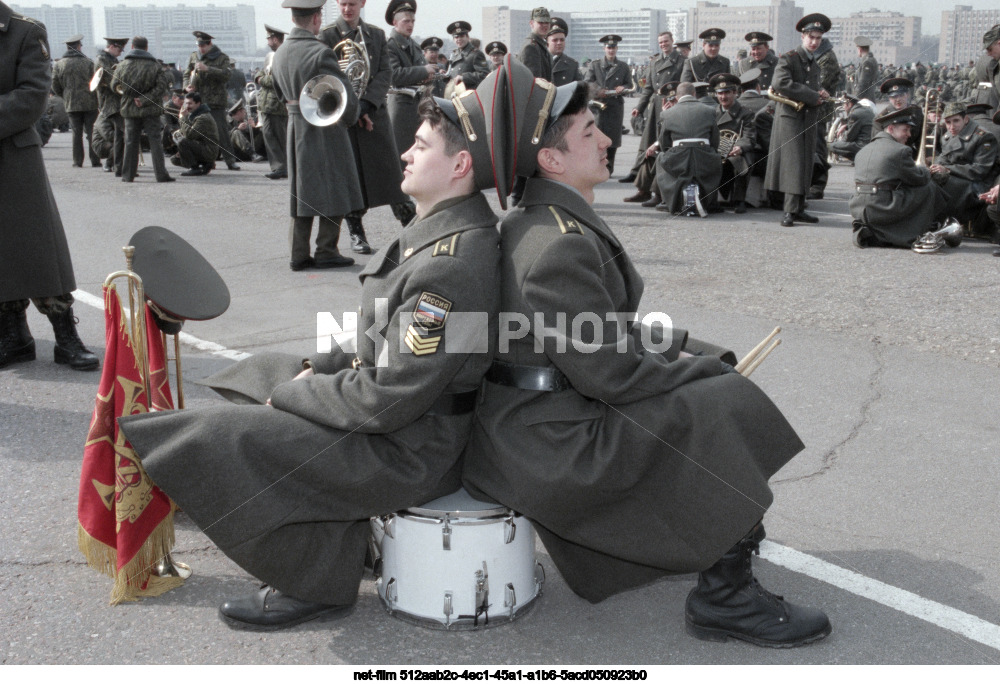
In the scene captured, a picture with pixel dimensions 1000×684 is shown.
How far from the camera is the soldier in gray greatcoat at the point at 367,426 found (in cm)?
267

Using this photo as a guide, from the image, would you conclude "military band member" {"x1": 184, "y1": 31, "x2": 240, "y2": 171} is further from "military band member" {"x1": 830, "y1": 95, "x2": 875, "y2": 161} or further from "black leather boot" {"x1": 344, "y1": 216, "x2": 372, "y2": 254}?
"military band member" {"x1": 830, "y1": 95, "x2": 875, "y2": 161}

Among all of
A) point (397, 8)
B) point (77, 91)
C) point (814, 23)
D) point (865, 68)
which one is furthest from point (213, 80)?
point (865, 68)

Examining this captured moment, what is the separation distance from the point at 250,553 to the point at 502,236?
112 cm

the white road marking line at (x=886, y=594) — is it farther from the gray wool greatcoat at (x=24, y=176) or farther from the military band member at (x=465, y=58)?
the military band member at (x=465, y=58)

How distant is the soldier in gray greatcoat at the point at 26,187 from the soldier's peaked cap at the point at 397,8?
5.84m

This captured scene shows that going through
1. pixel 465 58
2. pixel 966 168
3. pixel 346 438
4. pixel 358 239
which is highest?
pixel 465 58

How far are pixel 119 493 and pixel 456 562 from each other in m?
1.01

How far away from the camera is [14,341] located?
5.59m

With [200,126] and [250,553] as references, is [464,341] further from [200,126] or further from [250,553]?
[200,126]

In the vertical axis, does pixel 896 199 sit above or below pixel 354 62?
below

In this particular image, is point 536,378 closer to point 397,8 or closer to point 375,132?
point 375,132

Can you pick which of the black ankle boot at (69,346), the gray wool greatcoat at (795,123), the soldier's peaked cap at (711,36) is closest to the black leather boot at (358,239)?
the black ankle boot at (69,346)

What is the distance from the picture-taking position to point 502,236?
2.85 meters

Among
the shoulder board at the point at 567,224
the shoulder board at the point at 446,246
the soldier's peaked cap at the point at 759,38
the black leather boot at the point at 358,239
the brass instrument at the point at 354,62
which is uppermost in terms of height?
the soldier's peaked cap at the point at 759,38
